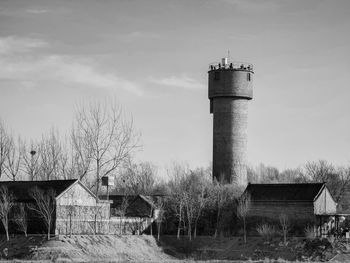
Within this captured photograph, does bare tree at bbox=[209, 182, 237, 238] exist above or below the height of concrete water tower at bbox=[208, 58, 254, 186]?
below

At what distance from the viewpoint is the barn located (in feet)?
185

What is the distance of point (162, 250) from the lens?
54.1 metres

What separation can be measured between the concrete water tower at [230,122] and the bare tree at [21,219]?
19759 millimetres

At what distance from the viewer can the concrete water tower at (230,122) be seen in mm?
67000

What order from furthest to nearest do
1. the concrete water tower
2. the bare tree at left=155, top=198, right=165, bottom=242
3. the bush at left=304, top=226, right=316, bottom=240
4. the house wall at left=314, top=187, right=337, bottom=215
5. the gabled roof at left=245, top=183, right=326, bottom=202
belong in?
1. the concrete water tower
2. the bare tree at left=155, top=198, right=165, bottom=242
3. the gabled roof at left=245, top=183, right=326, bottom=202
4. the house wall at left=314, top=187, right=337, bottom=215
5. the bush at left=304, top=226, right=316, bottom=240

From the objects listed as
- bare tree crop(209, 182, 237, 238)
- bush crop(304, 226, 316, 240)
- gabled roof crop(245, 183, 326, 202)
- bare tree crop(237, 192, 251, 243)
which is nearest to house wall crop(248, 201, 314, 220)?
gabled roof crop(245, 183, 326, 202)

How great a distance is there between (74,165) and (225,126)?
13.2 metres

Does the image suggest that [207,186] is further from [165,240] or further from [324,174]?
[324,174]

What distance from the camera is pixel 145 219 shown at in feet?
194

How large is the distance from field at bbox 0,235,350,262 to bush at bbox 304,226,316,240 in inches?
35.0

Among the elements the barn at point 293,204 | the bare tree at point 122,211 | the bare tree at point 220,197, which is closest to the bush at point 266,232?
the barn at point 293,204

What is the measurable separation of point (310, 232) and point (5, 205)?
67.6 feet

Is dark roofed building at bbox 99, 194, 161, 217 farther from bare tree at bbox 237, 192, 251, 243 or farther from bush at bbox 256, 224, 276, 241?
bush at bbox 256, 224, 276, 241

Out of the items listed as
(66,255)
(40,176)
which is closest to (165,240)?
(66,255)
